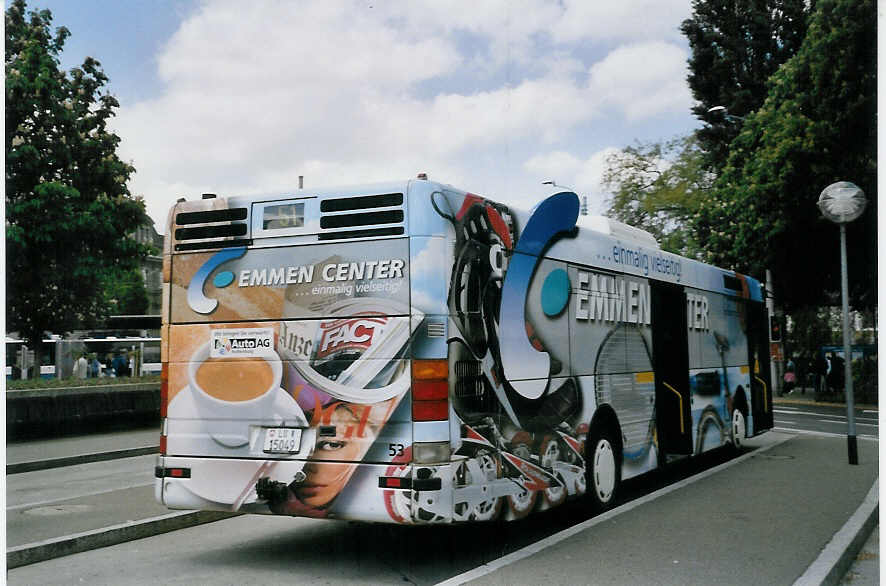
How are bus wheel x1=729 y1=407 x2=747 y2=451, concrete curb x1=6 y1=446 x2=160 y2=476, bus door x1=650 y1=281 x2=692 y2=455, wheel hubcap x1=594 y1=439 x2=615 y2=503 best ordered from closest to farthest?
wheel hubcap x1=594 y1=439 x2=615 y2=503 < bus door x1=650 y1=281 x2=692 y2=455 < bus wheel x1=729 y1=407 x2=747 y2=451 < concrete curb x1=6 y1=446 x2=160 y2=476

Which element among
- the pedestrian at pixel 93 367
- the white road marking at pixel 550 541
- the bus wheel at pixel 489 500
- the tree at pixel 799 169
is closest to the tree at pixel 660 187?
the tree at pixel 799 169

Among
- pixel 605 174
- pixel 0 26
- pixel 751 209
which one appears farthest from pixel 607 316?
pixel 605 174

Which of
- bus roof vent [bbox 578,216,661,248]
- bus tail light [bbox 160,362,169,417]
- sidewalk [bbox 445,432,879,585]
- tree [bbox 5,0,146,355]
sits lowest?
sidewalk [bbox 445,432,879,585]

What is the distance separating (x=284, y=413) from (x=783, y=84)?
1058 centimetres

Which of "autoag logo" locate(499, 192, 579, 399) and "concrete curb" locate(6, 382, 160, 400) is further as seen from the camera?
"concrete curb" locate(6, 382, 160, 400)

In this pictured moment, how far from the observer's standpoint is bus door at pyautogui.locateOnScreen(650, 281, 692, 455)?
32.8 ft

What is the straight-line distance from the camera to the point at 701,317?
11586 millimetres

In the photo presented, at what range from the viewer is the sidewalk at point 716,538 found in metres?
6.08

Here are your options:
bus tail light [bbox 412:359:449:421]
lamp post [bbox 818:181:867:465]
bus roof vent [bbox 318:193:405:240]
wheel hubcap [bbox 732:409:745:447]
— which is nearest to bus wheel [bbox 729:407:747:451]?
wheel hubcap [bbox 732:409:745:447]

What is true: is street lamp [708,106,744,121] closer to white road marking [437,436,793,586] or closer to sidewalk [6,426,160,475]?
white road marking [437,436,793,586]

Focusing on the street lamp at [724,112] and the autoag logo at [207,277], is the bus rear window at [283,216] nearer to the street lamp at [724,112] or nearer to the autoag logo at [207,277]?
the autoag logo at [207,277]

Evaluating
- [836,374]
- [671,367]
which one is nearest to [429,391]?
[671,367]

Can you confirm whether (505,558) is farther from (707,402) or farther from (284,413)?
(707,402)

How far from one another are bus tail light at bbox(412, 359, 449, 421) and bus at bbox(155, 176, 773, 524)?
0.01 metres
